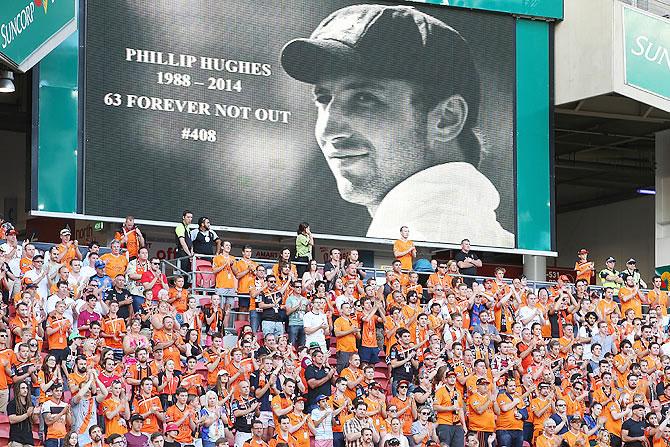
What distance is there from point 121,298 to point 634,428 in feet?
23.8

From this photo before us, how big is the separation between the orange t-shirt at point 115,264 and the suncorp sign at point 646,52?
434 inches

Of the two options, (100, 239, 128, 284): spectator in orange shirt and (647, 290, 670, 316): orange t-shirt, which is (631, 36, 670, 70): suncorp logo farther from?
(100, 239, 128, 284): spectator in orange shirt

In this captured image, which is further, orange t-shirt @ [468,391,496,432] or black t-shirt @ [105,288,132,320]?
orange t-shirt @ [468,391,496,432]

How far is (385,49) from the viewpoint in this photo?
81.8ft

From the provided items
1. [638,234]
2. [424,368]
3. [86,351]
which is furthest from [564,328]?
[638,234]

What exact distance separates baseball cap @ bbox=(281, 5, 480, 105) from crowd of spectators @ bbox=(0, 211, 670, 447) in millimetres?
3615

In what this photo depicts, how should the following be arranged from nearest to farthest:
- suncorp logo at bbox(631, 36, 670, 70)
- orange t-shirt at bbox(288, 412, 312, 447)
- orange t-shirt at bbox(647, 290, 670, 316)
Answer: orange t-shirt at bbox(288, 412, 312, 447)
orange t-shirt at bbox(647, 290, 670, 316)
suncorp logo at bbox(631, 36, 670, 70)

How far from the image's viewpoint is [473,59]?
25.9 m

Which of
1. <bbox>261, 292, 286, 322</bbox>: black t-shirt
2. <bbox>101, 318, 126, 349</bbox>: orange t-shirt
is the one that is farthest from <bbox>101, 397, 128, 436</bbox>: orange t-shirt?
<bbox>261, 292, 286, 322</bbox>: black t-shirt

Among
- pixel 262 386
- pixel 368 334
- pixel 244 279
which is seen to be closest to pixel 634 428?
pixel 368 334

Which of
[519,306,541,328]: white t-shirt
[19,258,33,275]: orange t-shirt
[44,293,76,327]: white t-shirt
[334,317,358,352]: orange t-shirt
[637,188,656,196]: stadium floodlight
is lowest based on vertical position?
[334,317,358,352]: orange t-shirt

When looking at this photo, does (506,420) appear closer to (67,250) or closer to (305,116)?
(67,250)

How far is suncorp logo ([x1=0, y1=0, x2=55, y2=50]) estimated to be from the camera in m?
19.1

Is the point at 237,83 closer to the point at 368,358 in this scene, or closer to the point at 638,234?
the point at 368,358
